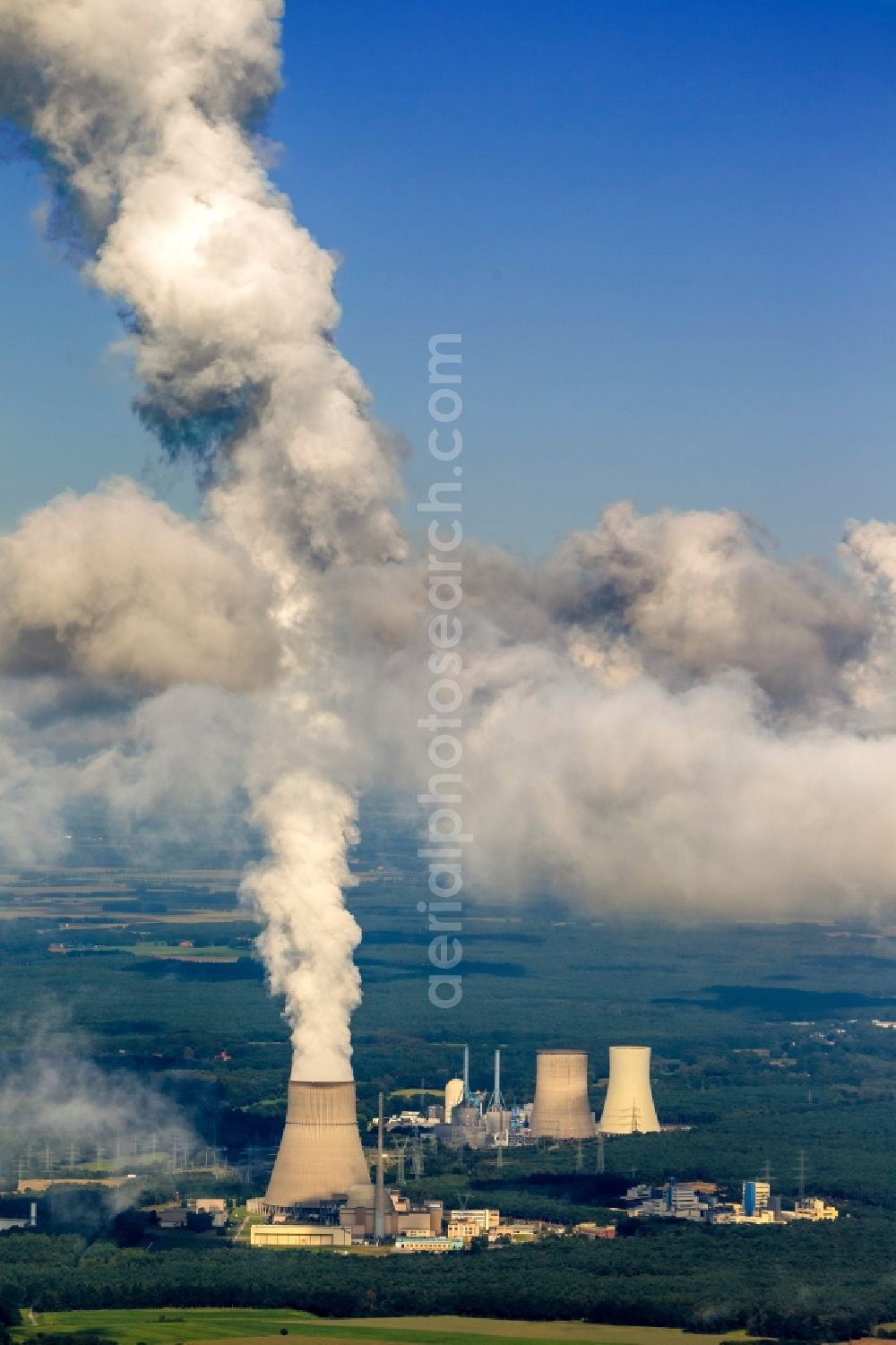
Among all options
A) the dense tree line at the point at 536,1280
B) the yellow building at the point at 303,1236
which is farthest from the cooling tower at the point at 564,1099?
the yellow building at the point at 303,1236

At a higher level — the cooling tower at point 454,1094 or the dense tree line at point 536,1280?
the cooling tower at point 454,1094

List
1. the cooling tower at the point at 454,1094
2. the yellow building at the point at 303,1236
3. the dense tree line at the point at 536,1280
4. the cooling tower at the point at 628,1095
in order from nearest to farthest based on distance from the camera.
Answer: the dense tree line at the point at 536,1280 < the yellow building at the point at 303,1236 < the cooling tower at the point at 628,1095 < the cooling tower at the point at 454,1094

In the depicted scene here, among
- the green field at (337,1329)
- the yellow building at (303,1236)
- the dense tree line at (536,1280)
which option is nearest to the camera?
the green field at (337,1329)

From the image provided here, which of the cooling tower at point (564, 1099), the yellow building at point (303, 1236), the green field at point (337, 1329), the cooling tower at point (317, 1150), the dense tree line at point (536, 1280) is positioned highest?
the cooling tower at point (564, 1099)

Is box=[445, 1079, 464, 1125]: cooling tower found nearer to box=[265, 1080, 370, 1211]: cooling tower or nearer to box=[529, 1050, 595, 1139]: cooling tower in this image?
box=[529, 1050, 595, 1139]: cooling tower

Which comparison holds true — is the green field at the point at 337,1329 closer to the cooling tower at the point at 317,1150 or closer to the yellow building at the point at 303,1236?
the yellow building at the point at 303,1236

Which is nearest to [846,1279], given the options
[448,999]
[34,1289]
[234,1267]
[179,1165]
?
[234,1267]
